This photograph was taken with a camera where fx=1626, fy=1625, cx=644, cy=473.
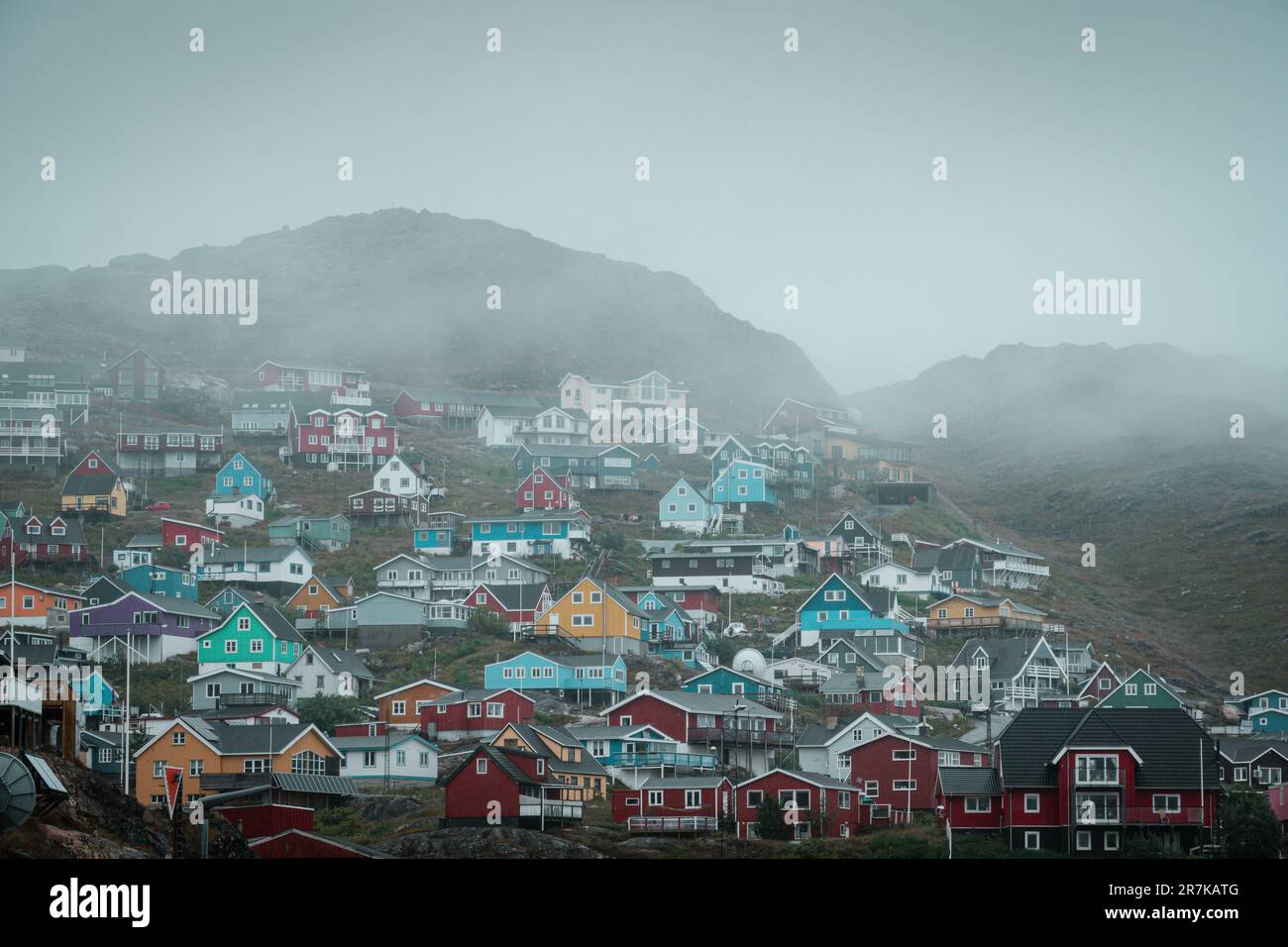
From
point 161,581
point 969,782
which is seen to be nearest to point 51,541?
point 161,581

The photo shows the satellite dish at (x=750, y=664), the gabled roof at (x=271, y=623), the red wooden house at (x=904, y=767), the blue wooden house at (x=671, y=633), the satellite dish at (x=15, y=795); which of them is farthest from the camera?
the blue wooden house at (x=671, y=633)

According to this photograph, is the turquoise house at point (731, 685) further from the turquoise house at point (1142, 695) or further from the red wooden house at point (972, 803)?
the red wooden house at point (972, 803)

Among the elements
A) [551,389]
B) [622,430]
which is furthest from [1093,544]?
[551,389]

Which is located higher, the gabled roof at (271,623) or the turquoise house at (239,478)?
the turquoise house at (239,478)

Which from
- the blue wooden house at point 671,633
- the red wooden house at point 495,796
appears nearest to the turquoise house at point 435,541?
the blue wooden house at point 671,633

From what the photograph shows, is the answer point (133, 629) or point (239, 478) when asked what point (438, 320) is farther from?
point (133, 629)

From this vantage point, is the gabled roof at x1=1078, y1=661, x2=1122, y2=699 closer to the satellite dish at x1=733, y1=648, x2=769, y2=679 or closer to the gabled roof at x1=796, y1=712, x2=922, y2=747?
the gabled roof at x1=796, y1=712, x2=922, y2=747

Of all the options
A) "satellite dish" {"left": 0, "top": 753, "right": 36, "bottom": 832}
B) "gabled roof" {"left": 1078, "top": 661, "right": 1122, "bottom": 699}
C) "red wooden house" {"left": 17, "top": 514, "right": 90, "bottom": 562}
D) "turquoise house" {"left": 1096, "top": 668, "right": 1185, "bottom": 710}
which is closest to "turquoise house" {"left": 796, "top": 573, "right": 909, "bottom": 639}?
"gabled roof" {"left": 1078, "top": 661, "right": 1122, "bottom": 699}
